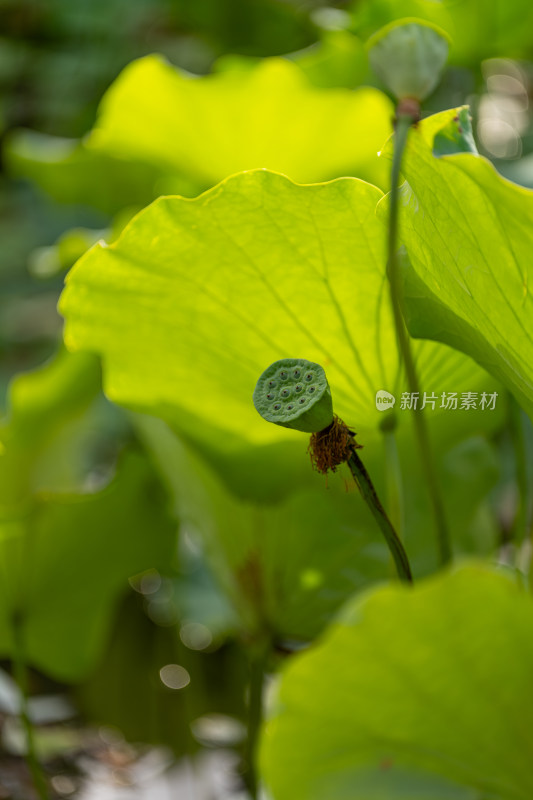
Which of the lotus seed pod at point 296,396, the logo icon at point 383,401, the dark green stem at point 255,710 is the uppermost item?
the lotus seed pod at point 296,396

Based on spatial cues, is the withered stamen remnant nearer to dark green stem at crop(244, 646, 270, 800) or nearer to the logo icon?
the logo icon

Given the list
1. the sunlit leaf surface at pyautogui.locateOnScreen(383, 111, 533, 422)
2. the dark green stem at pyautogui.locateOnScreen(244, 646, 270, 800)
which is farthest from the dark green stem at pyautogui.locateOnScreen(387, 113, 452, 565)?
the dark green stem at pyautogui.locateOnScreen(244, 646, 270, 800)

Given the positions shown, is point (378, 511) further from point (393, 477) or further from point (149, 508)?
point (149, 508)

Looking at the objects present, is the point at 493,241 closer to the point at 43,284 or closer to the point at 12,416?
the point at 12,416

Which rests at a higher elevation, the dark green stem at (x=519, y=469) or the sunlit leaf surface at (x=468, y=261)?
the sunlit leaf surface at (x=468, y=261)

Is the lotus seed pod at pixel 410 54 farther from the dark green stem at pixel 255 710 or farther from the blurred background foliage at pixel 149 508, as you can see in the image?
the dark green stem at pixel 255 710

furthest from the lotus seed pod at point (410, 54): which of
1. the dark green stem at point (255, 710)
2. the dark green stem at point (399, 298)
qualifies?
the dark green stem at point (255, 710)

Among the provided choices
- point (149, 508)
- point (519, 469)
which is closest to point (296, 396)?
point (519, 469)
